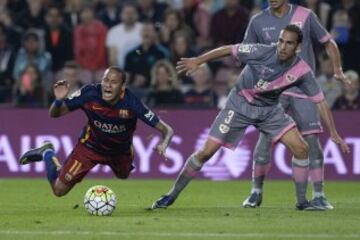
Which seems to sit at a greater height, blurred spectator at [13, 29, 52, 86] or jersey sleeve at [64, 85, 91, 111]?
jersey sleeve at [64, 85, 91, 111]

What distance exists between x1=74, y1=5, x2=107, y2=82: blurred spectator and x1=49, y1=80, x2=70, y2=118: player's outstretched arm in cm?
831

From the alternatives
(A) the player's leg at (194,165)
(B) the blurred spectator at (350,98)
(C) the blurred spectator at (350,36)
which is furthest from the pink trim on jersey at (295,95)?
(C) the blurred spectator at (350,36)

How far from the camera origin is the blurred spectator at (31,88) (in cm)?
1991

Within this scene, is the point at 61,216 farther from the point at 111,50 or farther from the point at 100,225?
the point at 111,50

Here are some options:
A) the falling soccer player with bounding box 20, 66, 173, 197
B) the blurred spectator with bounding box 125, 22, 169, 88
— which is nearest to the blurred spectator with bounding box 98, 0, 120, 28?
the blurred spectator with bounding box 125, 22, 169, 88

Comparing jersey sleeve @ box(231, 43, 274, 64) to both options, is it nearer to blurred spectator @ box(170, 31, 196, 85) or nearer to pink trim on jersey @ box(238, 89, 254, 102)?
pink trim on jersey @ box(238, 89, 254, 102)

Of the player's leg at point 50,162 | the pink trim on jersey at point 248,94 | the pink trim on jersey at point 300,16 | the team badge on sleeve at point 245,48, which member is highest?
the pink trim on jersey at point 300,16

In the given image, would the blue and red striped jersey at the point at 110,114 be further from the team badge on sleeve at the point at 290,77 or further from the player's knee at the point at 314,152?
the player's knee at the point at 314,152

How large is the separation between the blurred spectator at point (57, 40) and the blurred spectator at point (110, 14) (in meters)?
0.78

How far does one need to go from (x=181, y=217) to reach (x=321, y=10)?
9.69m

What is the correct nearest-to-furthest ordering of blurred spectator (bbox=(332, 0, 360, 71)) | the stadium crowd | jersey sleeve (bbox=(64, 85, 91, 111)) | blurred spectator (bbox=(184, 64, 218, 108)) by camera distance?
jersey sleeve (bbox=(64, 85, 91, 111)) → blurred spectator (bbox=(184, 64, 218, 108)) → the stadium crowd → blurred spectator (bbox=(332, 0, 360, 71))

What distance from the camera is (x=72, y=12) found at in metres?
22.0

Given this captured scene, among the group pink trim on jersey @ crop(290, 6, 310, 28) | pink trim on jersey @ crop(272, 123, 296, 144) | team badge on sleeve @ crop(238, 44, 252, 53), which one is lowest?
pink trim on jersey @ crop(272, 123, 296, 144)

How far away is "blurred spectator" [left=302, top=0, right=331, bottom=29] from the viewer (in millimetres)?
20362
